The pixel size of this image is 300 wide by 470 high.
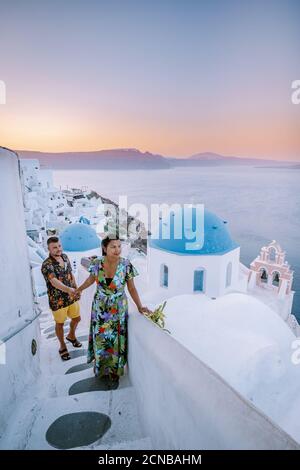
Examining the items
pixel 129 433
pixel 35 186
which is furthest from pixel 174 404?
pixel 35 186

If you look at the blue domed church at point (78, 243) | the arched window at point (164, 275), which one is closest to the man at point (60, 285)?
the arched window at point (164, 275)

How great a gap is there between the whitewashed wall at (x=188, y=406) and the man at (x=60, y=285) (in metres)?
1.20

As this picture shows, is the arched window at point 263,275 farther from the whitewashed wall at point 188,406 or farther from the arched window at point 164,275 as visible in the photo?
the whitewashed wall at point 188,406

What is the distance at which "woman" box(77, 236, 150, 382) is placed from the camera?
2.59 m

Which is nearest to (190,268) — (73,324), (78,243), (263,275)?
(78,243)

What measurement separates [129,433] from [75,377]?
0.97 metres

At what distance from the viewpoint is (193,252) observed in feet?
32.0

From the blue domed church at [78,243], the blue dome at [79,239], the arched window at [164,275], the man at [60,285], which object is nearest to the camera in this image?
the man at [60,285]

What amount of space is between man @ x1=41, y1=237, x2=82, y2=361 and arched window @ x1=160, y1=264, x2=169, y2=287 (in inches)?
271

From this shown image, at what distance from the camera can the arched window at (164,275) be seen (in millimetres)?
10445
